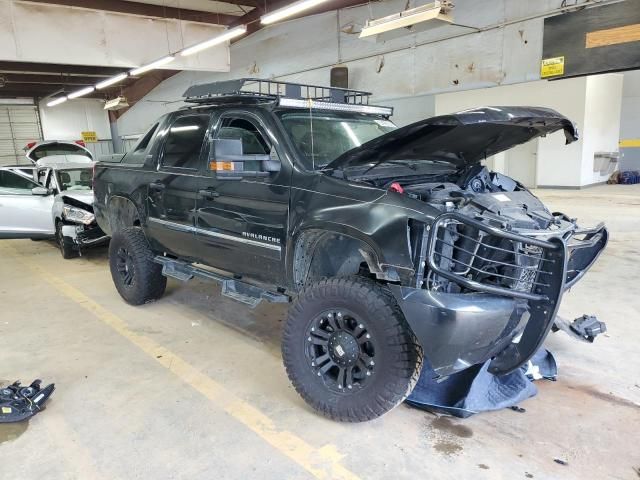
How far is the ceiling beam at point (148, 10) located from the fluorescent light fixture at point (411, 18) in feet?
20.0

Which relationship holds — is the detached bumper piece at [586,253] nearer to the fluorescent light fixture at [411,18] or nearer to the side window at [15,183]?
the fluorescent light fixture at [411,18]

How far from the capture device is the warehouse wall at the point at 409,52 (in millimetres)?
10977

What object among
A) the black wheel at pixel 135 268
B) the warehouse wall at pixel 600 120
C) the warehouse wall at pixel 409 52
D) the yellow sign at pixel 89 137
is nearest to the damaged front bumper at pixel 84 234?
the black wheel at pixel 135 268

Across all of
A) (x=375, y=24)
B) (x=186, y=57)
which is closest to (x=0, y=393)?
(x=375, y=24)

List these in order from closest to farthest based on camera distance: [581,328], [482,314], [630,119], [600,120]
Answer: [482,314], [581,328], [600,120], [630,119]

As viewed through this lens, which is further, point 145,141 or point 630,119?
point 630,119

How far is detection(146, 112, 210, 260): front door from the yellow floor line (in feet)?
2.65

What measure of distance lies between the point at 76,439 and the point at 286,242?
1616 millimetres

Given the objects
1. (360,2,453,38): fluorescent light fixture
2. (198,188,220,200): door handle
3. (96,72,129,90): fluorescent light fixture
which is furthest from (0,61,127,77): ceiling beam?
(198,188,220,200): door handle

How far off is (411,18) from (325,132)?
5.55m

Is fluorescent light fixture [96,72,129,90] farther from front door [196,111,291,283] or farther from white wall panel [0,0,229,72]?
front door [196,111,291,283]

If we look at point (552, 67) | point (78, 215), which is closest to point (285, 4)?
point (552, 67)

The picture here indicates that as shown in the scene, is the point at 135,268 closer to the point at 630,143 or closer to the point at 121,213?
the point at 121,213

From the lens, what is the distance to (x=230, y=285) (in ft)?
11.7
